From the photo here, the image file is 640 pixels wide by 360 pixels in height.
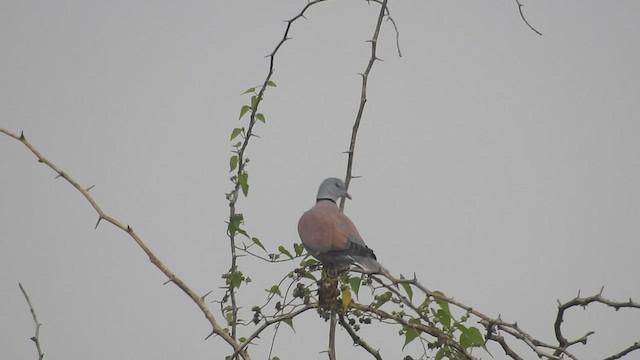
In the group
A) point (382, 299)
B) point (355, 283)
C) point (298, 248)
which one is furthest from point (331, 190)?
point (382, 299)

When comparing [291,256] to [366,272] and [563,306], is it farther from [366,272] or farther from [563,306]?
[563,306]

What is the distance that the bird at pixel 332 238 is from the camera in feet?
A: 10.0

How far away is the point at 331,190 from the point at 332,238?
1.41ft

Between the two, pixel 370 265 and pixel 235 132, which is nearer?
pixel 370 265

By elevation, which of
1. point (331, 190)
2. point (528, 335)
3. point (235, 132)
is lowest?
point (528, 335)

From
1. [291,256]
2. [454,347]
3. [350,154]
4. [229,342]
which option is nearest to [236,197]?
[291,256]

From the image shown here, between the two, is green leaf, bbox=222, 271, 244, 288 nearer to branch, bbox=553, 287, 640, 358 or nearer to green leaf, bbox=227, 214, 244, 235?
green leaf, bbox=227, 214, 244, 235

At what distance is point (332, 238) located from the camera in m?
3.05

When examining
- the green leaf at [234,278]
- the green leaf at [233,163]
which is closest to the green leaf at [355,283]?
the green leaf at [234,278]

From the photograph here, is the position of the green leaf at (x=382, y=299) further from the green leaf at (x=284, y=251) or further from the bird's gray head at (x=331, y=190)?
the bird's gray head at (x=331, y=190)

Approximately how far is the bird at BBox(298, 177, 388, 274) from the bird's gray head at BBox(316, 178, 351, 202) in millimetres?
214

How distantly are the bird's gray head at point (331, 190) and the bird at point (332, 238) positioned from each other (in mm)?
214

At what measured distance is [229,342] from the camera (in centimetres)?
259

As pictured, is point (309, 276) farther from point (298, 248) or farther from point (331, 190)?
point (331, 190)
